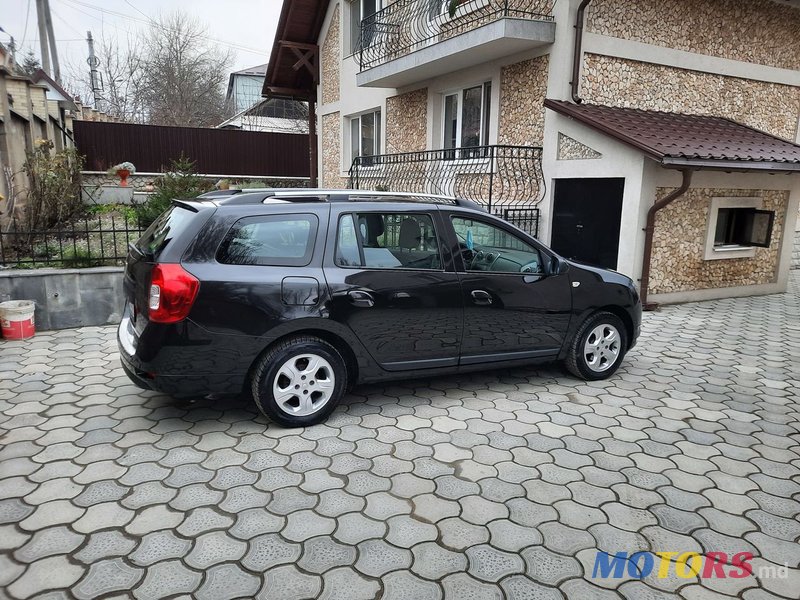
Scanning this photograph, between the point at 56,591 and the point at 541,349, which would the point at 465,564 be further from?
the point at 541,349

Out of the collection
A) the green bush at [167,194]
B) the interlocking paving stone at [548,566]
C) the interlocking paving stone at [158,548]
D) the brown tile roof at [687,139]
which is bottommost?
the interlocking paving stone at [548,566]

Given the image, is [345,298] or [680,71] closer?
[345,298]

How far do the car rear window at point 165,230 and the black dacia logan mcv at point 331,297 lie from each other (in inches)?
0.7

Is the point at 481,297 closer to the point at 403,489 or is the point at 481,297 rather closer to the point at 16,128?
the point at 403,489

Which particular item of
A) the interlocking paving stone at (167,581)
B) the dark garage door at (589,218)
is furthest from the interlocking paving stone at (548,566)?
the dark garage door at (589,218)

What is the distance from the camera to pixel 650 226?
7.92m

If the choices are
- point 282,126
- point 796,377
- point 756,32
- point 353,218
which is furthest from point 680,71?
point 282,126

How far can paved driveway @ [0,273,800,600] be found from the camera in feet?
8.14

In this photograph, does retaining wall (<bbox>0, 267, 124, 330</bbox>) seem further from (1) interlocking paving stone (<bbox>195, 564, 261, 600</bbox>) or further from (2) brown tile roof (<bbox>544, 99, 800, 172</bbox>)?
(2) brown tile roof (<bbox>544, 99, 800, 172</bbox>)

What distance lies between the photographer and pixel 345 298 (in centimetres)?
391

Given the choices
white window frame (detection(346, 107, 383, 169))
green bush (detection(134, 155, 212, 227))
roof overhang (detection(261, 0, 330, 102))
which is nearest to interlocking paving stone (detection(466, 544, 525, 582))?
green bush (detection(134, 155, 212, 227))

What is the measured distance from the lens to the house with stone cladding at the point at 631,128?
806 cm

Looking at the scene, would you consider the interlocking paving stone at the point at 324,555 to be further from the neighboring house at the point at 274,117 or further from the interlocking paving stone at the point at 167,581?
the neighboring house at the point at 274,117

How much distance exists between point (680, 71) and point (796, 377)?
20.4 ft
